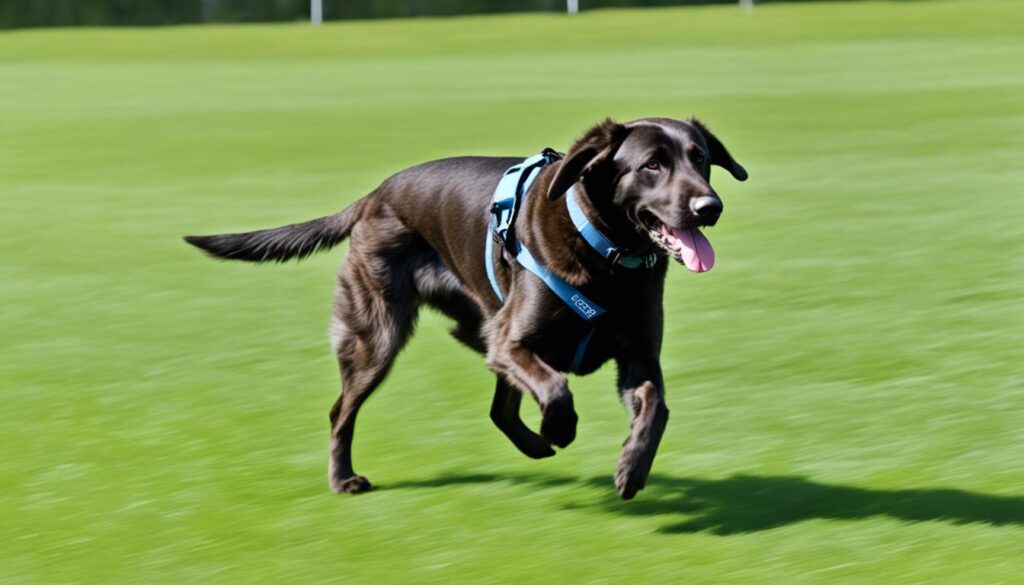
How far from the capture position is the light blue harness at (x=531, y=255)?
5.51 meters

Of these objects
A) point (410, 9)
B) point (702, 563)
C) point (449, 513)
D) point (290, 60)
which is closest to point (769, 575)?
point (702, 563)

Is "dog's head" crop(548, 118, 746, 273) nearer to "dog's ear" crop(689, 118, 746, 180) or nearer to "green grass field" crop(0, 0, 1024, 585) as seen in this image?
"dog's ear" crop(689, 118, 746, 180)

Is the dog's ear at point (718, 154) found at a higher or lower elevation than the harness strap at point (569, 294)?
higher

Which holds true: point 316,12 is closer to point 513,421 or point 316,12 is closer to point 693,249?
point 513,421

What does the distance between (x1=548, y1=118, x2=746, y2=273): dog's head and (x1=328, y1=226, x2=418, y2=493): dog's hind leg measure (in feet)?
3.16

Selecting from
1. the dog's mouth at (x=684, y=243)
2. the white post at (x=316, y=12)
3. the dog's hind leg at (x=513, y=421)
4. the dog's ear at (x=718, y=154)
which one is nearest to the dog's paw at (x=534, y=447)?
the dog's hind leg at (x=513, y=421)

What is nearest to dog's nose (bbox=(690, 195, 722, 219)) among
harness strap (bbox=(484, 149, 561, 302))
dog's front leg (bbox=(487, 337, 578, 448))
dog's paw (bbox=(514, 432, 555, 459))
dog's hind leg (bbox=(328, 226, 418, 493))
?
dog's front leg (bbox=(487, 337, 578, 448))

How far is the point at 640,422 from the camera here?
532 centimetres

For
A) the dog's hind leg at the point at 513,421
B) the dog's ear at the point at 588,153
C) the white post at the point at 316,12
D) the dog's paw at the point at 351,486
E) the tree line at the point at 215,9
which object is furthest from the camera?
the tree line at the point at 215,9

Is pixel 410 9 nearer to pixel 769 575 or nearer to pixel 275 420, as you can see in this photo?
pixel 275 420

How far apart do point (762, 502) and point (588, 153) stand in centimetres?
120

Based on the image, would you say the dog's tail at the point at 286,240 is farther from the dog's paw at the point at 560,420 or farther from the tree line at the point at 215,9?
the tree line at the point at 215,9

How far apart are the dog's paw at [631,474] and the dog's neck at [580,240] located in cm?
60

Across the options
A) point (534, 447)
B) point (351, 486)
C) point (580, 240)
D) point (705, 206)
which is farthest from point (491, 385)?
point (705, 206)
